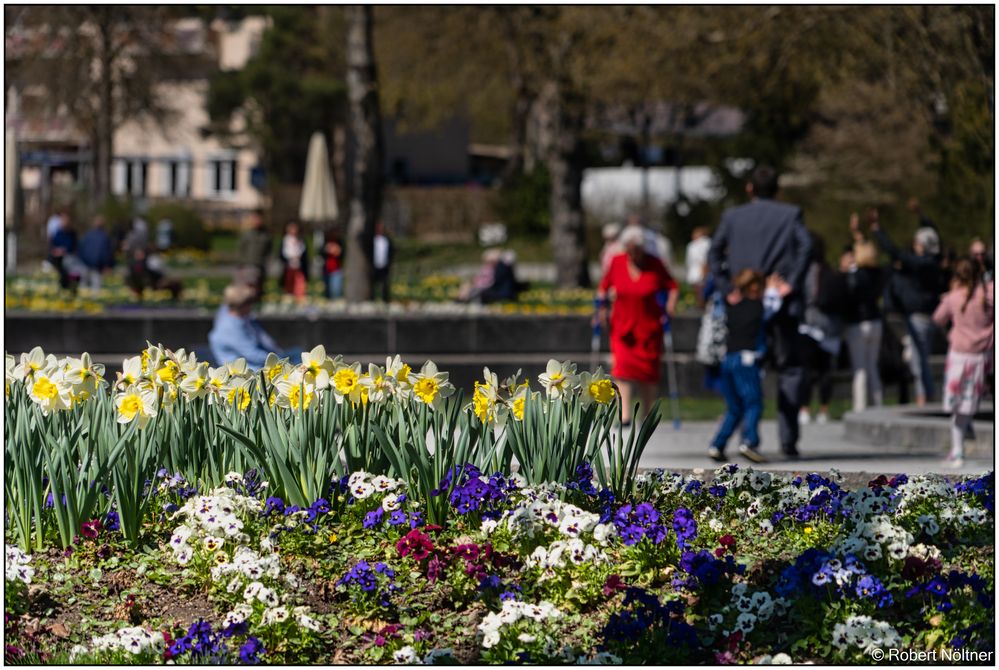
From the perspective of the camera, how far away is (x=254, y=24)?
7325 centimetres

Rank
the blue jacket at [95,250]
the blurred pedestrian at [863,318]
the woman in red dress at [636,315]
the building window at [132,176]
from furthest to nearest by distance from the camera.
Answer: the building window at [132,176] → the blue jacket at [95,250] → the blurred pedestrian at [863,318] → the woman in red dress at [636,315]

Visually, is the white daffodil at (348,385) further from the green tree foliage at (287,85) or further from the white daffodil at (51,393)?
the green tree foliage at (287,85)

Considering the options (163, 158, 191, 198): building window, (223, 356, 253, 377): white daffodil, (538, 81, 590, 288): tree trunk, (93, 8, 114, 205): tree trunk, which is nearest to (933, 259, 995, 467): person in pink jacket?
(223, 356, 253, 377): white daffodil

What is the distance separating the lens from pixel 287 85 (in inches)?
2124

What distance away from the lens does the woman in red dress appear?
1115cm

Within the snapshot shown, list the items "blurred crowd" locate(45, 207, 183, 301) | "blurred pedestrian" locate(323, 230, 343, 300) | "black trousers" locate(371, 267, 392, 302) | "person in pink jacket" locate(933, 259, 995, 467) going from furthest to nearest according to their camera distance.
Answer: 1. "blurred crowd" locate(45, 207, 183, 301)
2. "blurred pedestrian" locate(323, 230, 343, 300)
3. "black trousers" locate(371, 267, 392, 302)
4. "person in pink jacket" locate(933, 259, 995, 467)

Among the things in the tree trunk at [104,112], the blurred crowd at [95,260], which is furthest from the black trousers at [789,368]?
the tree trunk at [104,112]

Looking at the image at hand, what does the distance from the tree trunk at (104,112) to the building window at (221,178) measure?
2757cm

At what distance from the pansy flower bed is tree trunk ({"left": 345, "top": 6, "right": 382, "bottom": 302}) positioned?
11904 millimetres

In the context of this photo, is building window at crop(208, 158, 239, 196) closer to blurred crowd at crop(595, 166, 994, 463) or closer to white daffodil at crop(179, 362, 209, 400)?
blurred crowd at crop(595, 166, 994, 463)

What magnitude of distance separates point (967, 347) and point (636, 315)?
211 cm

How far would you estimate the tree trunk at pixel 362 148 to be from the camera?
18.8 m

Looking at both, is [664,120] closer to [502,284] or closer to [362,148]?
[502,284]

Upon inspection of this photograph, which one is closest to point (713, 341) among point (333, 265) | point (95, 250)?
point (333, 265)
